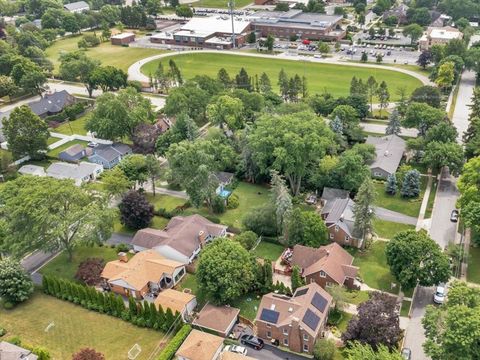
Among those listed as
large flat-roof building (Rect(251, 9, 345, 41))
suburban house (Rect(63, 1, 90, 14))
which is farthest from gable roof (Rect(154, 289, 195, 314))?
suburban house (Rect(63, 1, 90, 14))

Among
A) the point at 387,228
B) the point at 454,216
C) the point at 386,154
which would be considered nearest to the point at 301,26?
the point at 386,154

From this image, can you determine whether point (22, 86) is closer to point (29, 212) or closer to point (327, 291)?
point (29, 212)

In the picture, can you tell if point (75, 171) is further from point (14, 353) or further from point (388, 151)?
point (388, 151)

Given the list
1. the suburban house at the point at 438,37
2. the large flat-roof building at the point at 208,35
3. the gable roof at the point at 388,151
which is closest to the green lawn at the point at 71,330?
the gable roof at the point at 388,151

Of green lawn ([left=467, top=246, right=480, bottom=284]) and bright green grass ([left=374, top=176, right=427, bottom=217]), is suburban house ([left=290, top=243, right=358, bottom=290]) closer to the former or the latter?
green lawn ([left=467, top=246, right=480, bottom=284])

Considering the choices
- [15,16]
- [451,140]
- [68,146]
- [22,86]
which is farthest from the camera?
[15,16]

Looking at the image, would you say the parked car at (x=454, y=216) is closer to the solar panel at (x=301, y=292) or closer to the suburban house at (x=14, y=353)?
the solar panel at (x=301, y=292)

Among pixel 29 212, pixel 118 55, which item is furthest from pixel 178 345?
pixel 118 55
